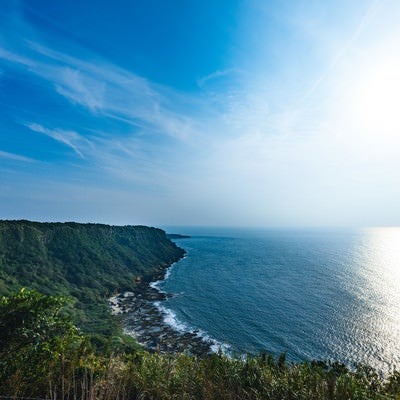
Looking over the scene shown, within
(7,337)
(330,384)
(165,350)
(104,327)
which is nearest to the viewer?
(330,384)

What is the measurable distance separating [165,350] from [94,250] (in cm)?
4688

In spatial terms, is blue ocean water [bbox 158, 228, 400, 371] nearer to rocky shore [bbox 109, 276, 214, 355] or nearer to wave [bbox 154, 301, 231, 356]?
wave [bbox 154, 301, 231, 356]

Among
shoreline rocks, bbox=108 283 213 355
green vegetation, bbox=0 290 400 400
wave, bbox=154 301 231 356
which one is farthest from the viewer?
shoreline rocks, bbox=108 283 213 355

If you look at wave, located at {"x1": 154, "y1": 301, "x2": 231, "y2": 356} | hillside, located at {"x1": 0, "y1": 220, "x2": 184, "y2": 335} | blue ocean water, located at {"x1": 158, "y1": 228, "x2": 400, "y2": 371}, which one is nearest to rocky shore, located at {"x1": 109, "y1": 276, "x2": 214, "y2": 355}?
wave, located at {"x1": 154, "y1": 301, "x2": 231, "y2": 356}

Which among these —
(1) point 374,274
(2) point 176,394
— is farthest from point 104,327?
(1) point 374,274

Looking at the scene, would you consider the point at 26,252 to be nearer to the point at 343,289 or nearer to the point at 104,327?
the point at 104,327

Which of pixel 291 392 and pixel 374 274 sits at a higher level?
pixel 291 392

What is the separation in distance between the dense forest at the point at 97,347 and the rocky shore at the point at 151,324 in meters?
2.51

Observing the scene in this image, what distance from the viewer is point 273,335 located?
34.3 m

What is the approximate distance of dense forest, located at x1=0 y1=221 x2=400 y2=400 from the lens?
22.7 feet

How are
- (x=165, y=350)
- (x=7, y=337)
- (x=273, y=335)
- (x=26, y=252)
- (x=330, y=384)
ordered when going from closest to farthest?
(x=330, y=384), (x=7, y=337), (x=165, y=350), (x=273, y=335), (x=26, y=252)

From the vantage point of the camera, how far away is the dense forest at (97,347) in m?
6.91

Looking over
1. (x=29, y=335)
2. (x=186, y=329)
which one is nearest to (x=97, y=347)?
(x=186, y=329)

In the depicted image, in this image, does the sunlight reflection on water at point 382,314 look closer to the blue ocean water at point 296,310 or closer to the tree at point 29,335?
the blue ocean water at point 296,310
